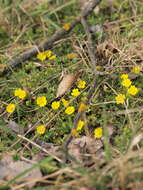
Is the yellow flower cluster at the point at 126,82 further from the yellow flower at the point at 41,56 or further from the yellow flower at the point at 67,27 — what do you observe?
the yellow flower at the point at 67,27

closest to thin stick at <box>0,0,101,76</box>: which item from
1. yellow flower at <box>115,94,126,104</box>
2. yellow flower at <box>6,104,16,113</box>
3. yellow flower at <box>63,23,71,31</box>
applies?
yellow flower at <box>63,23,71,31</box>

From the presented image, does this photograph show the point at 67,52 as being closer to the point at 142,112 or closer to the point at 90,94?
the point at 90,94

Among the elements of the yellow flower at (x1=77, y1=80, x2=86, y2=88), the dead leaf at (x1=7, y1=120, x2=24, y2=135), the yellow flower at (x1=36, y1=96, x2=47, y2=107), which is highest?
the yellow flower at (x1=77, y1=80, x2=86, y2=88)

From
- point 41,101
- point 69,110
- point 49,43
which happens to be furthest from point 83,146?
point 49,43

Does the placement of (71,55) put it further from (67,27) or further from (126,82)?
(126,82)

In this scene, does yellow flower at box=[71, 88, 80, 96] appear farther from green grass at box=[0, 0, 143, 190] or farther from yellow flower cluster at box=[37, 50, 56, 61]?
yellow flower cluster at box=[37, 50, 56, 61]
